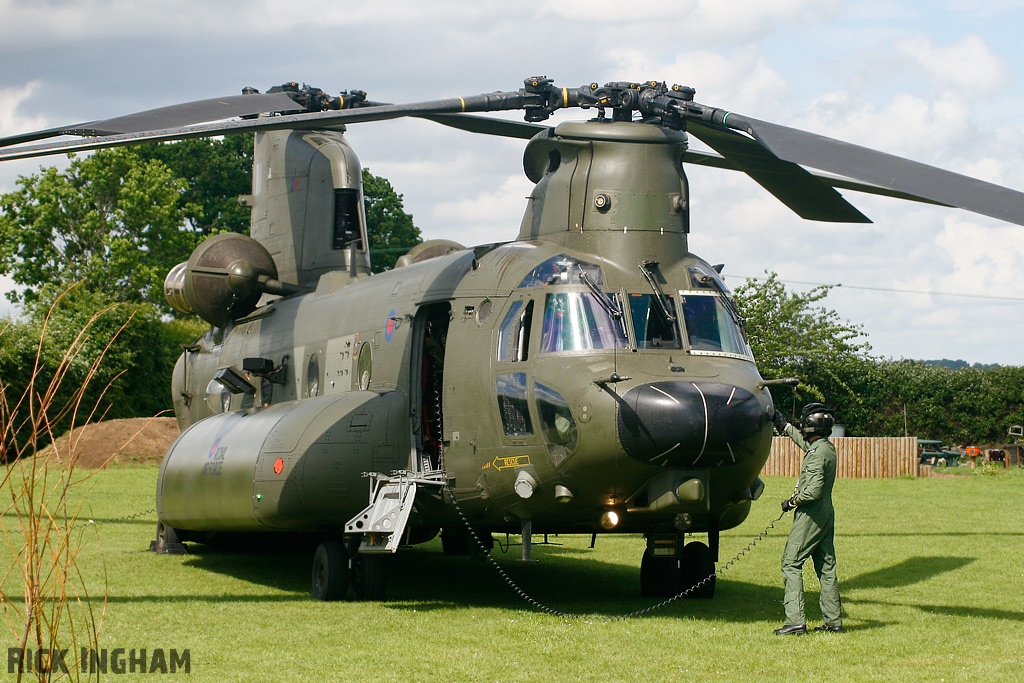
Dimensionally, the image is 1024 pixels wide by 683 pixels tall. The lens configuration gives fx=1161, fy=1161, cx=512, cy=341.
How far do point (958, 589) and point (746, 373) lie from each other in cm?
445

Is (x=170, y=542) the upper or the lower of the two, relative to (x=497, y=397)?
lower

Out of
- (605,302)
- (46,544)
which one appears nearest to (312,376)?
(605,302)

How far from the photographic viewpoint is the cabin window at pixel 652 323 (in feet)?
35.1

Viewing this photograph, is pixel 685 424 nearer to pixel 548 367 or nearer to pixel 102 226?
pixel 548 367

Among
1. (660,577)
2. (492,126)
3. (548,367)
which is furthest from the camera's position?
(492,126)

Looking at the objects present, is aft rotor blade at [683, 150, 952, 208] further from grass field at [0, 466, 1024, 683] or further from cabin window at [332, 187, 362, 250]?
cabin window at [332, 187, 362, 250]

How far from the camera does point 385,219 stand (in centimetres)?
5722

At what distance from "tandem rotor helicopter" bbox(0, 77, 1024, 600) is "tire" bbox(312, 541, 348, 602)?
0.02 m

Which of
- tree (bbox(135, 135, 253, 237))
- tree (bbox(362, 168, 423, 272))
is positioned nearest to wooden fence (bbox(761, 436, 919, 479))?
tree (bbox(362, 168, 423, 272))

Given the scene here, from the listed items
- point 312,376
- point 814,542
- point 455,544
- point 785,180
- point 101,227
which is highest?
point 101,227

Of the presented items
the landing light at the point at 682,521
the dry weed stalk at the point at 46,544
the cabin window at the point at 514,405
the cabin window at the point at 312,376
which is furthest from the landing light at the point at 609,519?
the cabin window at the point at 312,376

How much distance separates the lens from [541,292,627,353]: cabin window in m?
10.6

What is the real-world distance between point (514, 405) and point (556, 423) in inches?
24.1

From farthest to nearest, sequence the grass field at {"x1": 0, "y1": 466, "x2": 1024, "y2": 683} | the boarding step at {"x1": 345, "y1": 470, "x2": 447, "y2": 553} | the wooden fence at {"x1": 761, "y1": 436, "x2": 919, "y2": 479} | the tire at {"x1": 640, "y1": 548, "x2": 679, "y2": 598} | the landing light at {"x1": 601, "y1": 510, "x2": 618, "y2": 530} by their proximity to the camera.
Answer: the wooden fence at {"x1": 761, "y1": 436, "x2": 919, "y2": 479}
the tire at {"x1": 640, "y1": 548, "x2": 679, "y2": 598}
the boarding step at {"x1": 345, "y1": 470, "x2": 447, "y2": 553}
the landing light at {"x1": 601, "y1": 510, "x2": 618, "y2": 530}
the grass field at {"x1": 0, "y1": 466, "x2": 1024, "y2": 683}
